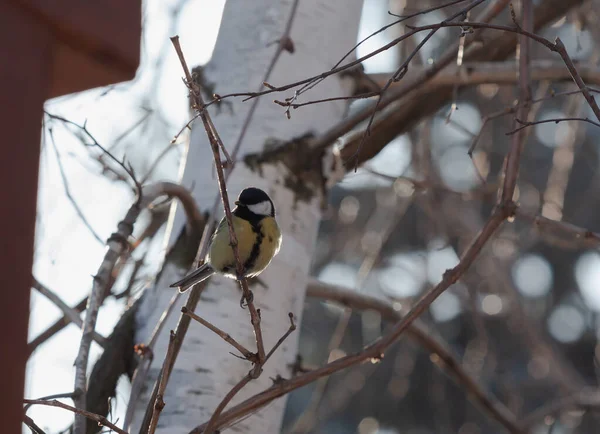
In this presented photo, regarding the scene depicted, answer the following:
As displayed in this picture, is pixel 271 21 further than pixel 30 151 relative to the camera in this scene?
Yes

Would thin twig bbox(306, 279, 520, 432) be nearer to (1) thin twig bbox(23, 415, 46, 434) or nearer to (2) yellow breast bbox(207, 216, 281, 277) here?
(2) yellow breast bbox(207, 216, 281, 277)

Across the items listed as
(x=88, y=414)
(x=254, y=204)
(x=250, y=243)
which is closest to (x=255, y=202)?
(x=254, y=204)

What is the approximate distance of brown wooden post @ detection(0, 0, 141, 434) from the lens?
935mm

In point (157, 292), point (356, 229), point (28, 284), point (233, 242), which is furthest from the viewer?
point (356, 229)

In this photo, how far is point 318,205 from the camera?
2592 millimetres

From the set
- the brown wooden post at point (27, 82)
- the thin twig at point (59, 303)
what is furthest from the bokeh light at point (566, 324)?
the brown wooden post at point (27, 82)

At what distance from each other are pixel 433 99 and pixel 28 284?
2.16 meters

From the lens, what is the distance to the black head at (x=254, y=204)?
2252mm

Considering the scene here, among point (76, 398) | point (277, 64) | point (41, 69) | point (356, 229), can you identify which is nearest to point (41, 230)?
point (277, 64)

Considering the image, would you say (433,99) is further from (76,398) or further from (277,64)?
(76,398)

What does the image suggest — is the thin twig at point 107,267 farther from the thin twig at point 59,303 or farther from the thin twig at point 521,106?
the thin twig at point 521,106

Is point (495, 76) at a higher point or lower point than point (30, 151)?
higher

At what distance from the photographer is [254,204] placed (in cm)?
232

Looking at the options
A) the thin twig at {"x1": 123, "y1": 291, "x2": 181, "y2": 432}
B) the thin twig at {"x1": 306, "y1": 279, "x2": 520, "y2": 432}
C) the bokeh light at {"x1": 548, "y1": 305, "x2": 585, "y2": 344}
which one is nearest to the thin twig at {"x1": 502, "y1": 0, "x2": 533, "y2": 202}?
the thin twig at {"x1": 306, "y1": 279, "x2": 520, "y2": 432}
